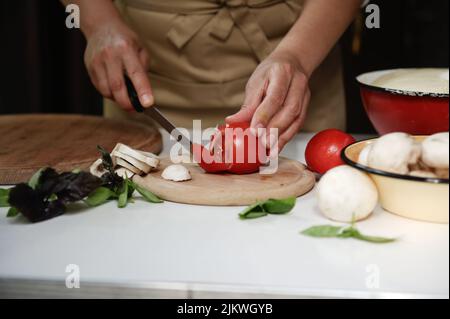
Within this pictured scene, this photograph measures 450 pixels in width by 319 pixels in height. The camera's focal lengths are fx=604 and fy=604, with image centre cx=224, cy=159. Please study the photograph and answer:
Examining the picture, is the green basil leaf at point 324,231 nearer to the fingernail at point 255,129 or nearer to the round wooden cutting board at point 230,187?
the round wooden cutting board at point 230,187

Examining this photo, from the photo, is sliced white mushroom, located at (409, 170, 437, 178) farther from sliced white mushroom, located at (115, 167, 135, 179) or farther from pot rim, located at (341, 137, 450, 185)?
sliced white mushroom, located at (115, 167, 135, 179)

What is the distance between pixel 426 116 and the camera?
1153mm

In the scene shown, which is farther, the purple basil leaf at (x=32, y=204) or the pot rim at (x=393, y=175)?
the purple basil leaf at (x=32, y=204)

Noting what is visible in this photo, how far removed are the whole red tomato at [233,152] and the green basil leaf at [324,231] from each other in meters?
0.28

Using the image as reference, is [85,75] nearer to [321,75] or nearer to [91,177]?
[321,75]

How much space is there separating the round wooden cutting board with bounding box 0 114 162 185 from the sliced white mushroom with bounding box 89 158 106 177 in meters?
0.11

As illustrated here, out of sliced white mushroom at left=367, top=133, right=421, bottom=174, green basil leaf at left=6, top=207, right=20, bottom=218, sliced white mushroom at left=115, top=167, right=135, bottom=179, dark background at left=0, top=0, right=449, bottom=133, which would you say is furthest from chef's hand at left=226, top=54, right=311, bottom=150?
dark background at left=0, top=0, right=449, bottom=133

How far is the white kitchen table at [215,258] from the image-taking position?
0.79 m

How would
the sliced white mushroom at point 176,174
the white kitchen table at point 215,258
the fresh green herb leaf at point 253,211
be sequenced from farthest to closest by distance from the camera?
1. the sliced white mushroom at point 176,174
2. the fresh green herb leaf at point 253,211
3. the white kitchen table at point 215,258

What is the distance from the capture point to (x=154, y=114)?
4.32 feet

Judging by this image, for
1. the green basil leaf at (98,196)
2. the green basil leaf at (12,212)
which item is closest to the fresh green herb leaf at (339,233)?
the green basil leaf at (98,196)

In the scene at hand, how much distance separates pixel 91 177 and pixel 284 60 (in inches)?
20.0
